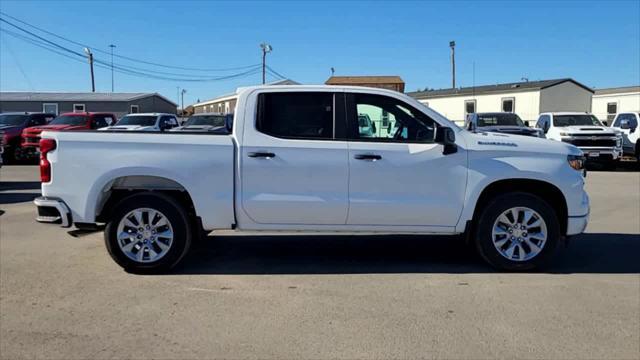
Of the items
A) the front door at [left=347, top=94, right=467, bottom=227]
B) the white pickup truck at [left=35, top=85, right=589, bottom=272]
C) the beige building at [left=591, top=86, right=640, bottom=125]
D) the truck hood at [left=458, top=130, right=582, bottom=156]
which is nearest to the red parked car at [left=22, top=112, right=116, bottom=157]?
the white pickup truck at [left=35, top=85, right=589, bottom=272]

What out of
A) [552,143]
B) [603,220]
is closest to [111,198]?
[552,143]

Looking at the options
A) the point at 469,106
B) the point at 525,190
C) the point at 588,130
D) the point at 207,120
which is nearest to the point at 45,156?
the point at 525,190

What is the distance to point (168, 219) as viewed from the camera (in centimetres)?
562

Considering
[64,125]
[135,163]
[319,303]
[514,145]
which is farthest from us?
[64,125]

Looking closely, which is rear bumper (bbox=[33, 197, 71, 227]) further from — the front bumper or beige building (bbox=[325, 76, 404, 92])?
beige building (bbox=[325, 76, 404, 92])

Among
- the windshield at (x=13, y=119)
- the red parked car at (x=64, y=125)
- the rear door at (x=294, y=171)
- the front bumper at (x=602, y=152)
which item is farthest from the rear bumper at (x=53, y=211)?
the windshield at (x=13, y=119)

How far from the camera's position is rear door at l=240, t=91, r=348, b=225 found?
5.55 meters

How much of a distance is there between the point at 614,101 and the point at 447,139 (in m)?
32.1

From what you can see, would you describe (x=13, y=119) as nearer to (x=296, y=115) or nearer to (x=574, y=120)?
(x=296, y=115)

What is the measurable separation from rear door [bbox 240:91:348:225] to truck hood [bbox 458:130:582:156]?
135cm

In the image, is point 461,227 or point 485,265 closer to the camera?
point 461,227

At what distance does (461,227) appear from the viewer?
573cm

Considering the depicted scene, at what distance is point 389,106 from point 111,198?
307 cm

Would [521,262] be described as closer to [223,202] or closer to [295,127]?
[295,127]
